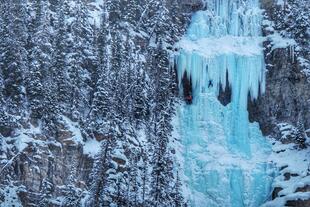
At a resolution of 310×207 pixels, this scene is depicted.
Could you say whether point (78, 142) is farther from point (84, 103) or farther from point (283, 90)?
point (283, 90)

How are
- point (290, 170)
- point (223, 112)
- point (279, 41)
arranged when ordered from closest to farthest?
1. point (290, 170)
2. point (223, 112)
3. point (279, 41)

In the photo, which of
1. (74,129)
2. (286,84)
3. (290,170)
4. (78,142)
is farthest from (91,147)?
(286,84)

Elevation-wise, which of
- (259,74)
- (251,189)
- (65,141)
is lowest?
(251,189)

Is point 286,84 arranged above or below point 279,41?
below

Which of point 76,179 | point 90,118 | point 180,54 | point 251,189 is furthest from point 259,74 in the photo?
point 76,179

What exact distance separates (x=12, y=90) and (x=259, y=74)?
15.7 meters

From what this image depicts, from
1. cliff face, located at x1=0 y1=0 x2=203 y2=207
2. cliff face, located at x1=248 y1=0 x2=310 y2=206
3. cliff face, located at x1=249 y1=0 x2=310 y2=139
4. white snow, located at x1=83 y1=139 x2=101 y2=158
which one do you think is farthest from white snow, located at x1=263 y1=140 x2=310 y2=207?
white snow, located at x1=83 y1=139 x2=101 y2=158

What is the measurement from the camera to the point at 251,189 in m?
34.2

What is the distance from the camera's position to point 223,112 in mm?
36938

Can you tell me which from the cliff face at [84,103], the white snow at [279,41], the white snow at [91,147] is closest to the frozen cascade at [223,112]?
the white snow at [279,41]

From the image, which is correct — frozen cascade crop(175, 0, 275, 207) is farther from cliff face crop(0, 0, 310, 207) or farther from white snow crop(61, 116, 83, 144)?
white snow crop(61, 116, 83, 144)

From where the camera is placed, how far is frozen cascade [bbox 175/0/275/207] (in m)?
34.2

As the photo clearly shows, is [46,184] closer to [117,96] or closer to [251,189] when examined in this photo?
[117,96]

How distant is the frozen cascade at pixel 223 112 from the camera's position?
112ft
